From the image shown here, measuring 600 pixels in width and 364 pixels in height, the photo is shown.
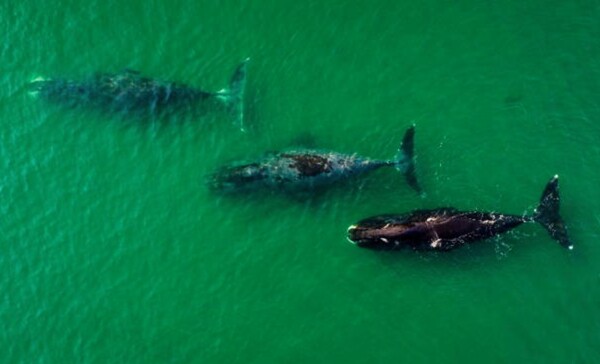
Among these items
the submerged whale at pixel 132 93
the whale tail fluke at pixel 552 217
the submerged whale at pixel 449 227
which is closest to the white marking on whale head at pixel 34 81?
the submerged whale at pixel 132 93

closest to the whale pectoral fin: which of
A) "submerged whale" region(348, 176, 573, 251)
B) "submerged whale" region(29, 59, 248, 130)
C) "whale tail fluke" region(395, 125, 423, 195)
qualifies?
"submerged whale" region(348, 176, 573, 251)

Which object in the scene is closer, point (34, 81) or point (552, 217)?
point (552, 217)

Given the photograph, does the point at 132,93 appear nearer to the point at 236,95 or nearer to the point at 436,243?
the point at 236,95

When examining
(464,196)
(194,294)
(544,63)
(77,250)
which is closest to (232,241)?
(194,294)

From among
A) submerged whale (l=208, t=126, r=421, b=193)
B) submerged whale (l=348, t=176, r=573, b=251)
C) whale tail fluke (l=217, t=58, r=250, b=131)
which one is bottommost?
submerged whale (l=348, t=176, r=573, b=251)

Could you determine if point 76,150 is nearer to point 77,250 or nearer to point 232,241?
point 77,250

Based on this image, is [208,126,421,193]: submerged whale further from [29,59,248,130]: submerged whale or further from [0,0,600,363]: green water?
[29,59,248,130]: submerged whale

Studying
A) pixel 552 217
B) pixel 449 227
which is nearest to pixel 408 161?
pixel 449 227
